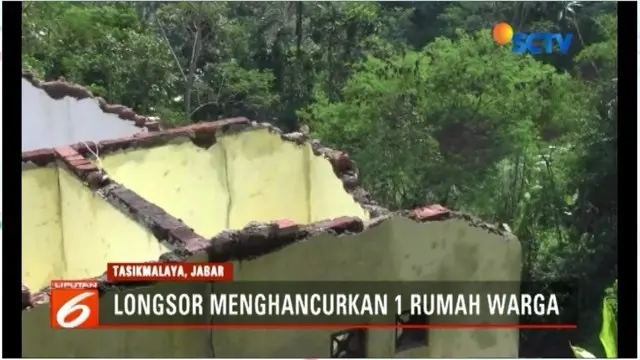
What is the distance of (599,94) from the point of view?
17.6 ft

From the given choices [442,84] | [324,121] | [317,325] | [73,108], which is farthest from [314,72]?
[317,325]

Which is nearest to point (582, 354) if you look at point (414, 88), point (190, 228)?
point (190, 228)

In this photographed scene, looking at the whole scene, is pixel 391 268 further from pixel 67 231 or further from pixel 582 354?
pixel 67 231

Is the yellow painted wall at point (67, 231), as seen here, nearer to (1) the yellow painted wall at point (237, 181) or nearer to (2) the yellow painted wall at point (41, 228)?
(2) the yellow painted wall at point (41, 228)

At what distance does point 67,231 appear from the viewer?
3.88 metres

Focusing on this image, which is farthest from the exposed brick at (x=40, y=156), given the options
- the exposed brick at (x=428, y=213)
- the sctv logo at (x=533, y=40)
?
the sctv logo at (x=533, y=40)

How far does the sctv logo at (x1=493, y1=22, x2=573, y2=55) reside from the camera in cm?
438

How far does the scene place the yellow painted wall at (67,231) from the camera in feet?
11.5

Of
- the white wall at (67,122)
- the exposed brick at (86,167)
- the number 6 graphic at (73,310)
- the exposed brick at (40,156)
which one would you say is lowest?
the number 6 graphic at (73,310)

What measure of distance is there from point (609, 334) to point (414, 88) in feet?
10.1

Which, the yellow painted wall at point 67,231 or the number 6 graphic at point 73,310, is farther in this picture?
the yellow painted wall at point 67,231

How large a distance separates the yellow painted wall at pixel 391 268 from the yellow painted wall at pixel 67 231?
1.94 feet

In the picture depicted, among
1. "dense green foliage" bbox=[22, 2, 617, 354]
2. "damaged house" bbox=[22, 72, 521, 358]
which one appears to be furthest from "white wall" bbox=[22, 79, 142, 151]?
"dense green foliage" bbox=[22, 2, 617, 354]

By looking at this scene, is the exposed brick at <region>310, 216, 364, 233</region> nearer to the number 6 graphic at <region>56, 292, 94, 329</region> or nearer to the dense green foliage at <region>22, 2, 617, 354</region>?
the number 6 graphic at <region>56, 292, 94, 329</region>
